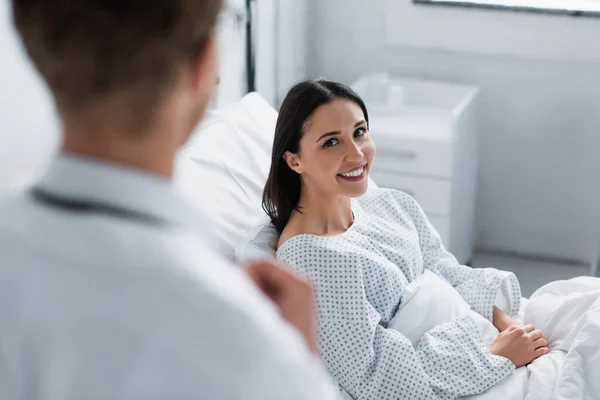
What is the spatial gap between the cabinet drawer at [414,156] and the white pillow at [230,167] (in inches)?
23.8

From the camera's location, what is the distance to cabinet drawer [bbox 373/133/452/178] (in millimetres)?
A: 2732

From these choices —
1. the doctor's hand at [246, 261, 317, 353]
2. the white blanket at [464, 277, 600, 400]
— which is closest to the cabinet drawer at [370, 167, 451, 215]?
the white blanket at [464, 277, 600, 400]

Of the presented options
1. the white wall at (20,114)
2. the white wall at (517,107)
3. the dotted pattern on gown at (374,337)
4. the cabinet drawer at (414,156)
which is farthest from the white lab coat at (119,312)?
the white wall at (517,107)

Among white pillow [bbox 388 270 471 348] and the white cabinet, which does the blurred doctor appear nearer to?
white pillow [bbox 388 270 471 348]

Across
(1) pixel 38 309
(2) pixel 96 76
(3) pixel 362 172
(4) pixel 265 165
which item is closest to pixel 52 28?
(2) pixel 96 76

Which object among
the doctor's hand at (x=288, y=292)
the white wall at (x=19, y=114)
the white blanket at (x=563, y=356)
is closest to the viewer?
the doctor's hand at (x=288, y=292)

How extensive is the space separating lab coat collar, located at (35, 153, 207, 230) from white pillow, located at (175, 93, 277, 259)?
1.19 m

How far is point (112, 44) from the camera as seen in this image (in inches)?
25.0

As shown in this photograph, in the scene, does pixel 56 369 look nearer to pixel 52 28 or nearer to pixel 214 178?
pixel 52 28

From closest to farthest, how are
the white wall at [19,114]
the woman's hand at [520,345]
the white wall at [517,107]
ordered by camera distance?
the white wall at [19,114] < the woman's hand at [520,345] < the white wall at [517,107]

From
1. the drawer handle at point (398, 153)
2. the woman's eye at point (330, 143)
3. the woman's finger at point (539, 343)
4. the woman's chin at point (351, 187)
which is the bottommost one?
the woman's finger at point (539, 343)

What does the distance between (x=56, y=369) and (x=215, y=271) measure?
0.13 metres

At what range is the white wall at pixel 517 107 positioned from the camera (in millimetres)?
3105

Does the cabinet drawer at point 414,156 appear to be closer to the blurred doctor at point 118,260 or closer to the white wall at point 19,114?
the white wall at point 19,114
